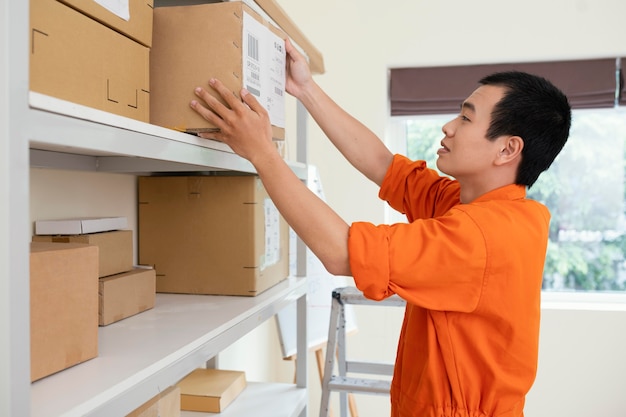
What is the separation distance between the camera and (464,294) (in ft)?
3.61

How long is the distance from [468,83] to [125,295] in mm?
2416

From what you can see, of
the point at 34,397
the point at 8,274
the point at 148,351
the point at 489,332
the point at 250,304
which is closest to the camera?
the point at 8,274

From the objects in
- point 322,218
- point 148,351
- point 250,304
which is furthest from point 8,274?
point 250,304

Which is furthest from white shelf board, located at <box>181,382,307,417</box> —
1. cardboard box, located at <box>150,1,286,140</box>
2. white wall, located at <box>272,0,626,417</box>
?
white wall, located at <box>272,0,626,417</box>

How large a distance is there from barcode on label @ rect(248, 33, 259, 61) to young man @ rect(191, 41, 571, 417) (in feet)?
0.36

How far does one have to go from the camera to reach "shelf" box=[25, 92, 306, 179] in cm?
65

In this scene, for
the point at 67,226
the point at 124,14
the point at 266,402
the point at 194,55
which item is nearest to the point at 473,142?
the point at 194,55

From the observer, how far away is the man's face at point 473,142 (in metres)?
1.31

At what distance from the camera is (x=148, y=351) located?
3.30 ft

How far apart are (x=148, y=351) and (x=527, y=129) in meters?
0.93

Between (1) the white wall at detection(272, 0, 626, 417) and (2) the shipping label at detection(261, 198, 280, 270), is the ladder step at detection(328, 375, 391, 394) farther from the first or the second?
(1) the white wall at detection(272, 0, 626, 417)

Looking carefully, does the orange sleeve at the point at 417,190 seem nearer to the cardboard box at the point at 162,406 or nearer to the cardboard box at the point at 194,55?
the cardboard box at the point at 194,55

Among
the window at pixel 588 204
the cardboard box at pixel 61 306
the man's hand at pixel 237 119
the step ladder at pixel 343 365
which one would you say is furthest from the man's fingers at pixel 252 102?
the window at pixel 588 204

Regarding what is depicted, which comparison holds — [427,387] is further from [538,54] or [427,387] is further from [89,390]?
[538,54]
